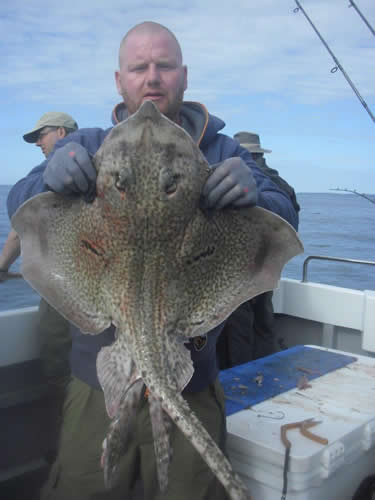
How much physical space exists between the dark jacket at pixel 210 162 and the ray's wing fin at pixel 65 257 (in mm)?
295

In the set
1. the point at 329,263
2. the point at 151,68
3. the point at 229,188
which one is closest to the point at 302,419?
the point at 229,188

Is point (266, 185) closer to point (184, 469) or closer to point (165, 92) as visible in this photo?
point (165, 92)

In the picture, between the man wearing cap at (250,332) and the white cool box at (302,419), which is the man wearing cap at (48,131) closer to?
the man wearing cap at (250,332)

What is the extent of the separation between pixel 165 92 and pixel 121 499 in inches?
76.0

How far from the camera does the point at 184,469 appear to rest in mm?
2322

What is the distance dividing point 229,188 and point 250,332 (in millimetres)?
3225

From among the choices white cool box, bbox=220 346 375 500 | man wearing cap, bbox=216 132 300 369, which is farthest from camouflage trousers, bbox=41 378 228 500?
man wearing cap, bbox=216 132 300 369

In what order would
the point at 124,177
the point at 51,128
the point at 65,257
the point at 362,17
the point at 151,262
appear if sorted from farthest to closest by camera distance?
1. the point at 362,17
2. the point at 51,128
3. the point at 65,257
4. the point at 151,262
5. the point at 124,177

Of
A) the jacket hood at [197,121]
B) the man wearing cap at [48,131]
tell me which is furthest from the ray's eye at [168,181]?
the man wearing cap at [48,131]

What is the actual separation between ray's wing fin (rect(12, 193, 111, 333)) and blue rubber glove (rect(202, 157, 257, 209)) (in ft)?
1.48

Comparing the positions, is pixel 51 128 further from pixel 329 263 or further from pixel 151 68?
pixel 329 263

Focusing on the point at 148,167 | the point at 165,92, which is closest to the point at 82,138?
the point at 165,92

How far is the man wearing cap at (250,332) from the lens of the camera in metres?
4.78

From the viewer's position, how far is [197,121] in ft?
8.52
